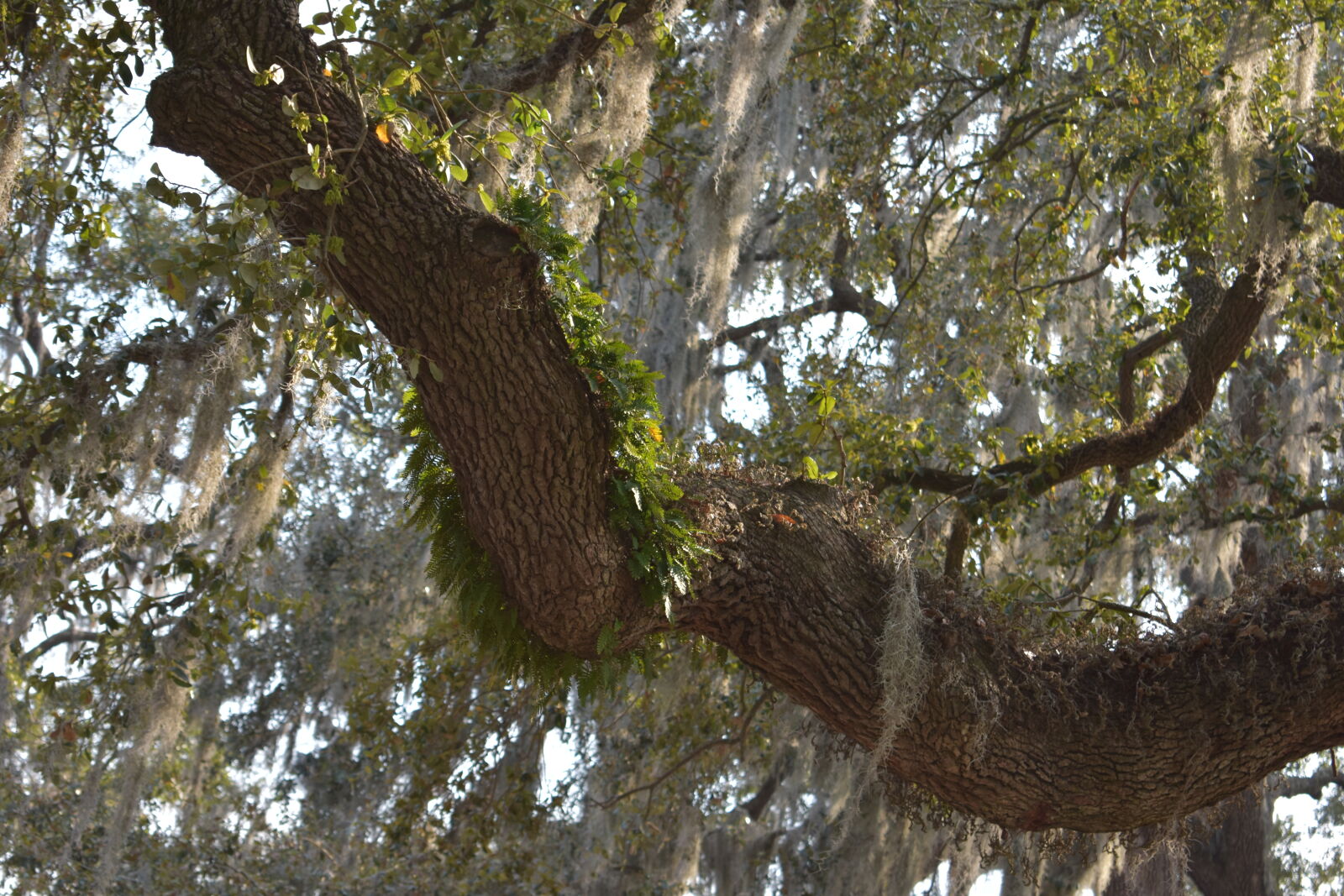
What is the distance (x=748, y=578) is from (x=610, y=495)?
0.40 m

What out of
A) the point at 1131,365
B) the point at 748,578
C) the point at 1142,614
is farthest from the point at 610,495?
the point at 1131,365

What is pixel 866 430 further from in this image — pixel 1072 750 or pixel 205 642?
pixel 205 642

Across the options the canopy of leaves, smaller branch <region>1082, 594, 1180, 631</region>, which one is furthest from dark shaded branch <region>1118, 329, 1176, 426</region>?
smaller branch <region>1082, 594, 1180, 631</region>

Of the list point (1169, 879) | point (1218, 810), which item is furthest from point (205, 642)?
point (1169, 879)

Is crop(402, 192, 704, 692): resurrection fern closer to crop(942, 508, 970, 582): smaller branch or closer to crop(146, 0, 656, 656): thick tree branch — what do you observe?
crop(146, 0, 656, 656): thick tree branch

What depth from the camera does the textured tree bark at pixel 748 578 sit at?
2.46 m

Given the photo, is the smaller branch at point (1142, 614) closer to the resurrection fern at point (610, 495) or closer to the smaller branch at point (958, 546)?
the smaller branch at point (958, 546)

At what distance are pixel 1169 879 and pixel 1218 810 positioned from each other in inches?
129

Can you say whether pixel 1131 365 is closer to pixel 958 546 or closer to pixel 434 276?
pixel 958 546

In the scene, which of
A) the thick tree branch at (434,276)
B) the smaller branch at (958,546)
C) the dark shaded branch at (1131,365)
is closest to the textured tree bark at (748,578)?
the thick tree branch at (434,276)

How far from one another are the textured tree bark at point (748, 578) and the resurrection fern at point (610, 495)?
52 millimetres

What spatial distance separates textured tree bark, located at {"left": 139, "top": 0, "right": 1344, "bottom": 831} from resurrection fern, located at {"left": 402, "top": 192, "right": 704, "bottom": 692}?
0.17 ft

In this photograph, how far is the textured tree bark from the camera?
2457 mm

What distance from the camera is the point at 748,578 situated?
9.37 ft
